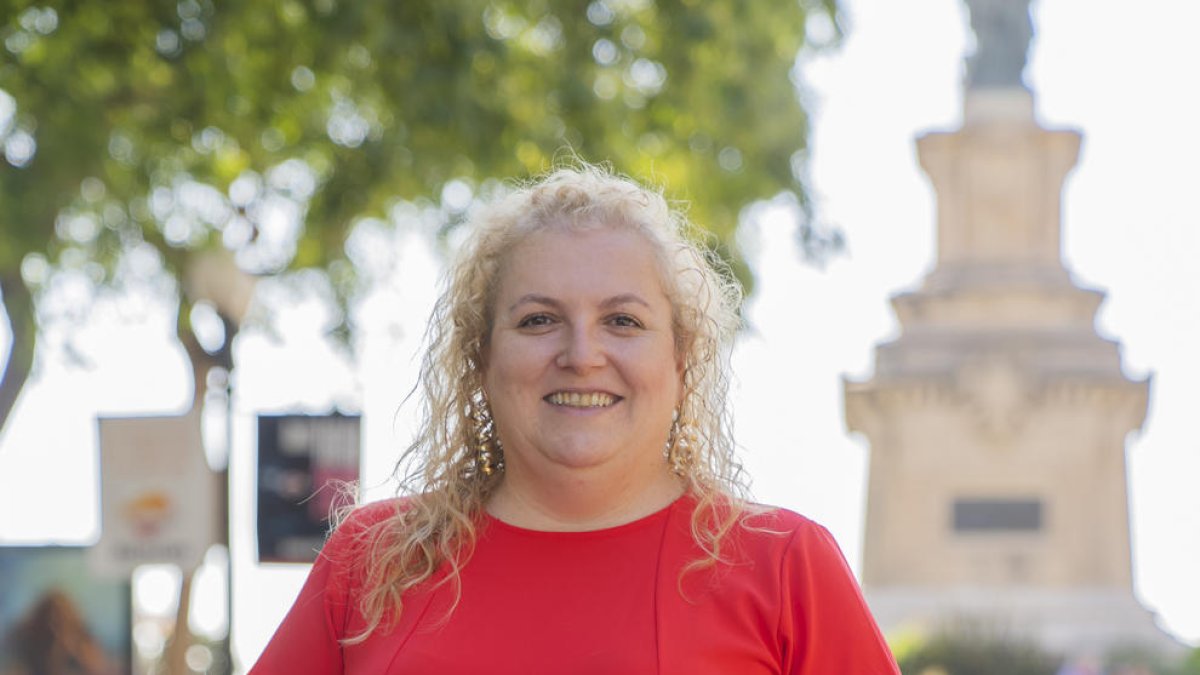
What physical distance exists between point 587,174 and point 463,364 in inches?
14.2

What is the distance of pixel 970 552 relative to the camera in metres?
28.8

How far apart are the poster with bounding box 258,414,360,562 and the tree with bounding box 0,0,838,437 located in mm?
1825

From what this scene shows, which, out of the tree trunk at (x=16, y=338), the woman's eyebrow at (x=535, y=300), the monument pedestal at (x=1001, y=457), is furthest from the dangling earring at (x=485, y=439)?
the monument pedestal at (x=1001, y=457)

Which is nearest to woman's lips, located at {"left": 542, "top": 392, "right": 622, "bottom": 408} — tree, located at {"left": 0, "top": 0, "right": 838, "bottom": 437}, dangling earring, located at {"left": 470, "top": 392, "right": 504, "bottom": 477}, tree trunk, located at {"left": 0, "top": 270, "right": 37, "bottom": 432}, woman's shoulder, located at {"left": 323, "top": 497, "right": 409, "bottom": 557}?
dangling earring, located at {"left": 470, "top": 392, "right": 504, "bottom": 477}

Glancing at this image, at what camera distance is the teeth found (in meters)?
3.46

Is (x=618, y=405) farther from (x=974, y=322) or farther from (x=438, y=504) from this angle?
(x=974, y=322)

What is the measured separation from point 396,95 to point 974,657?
558 inches

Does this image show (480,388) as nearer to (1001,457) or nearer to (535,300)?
(535,300)

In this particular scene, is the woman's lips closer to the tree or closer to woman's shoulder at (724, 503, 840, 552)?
woman's shoulder at (724, 503, 840, 552)

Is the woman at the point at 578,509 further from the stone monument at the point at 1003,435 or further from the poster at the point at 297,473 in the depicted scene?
the stone monument at the point at 1003,435

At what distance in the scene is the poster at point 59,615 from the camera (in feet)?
42.0

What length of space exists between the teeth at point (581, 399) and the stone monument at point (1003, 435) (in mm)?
24774

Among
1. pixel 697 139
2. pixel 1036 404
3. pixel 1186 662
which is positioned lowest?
pixel 1186 662

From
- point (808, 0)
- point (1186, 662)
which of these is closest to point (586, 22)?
point (808, 0)
